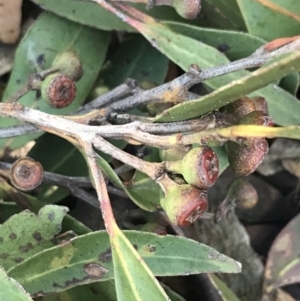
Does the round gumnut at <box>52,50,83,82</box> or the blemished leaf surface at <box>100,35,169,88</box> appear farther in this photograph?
the blemished leaf surface at <box>100,35,169,88</box>

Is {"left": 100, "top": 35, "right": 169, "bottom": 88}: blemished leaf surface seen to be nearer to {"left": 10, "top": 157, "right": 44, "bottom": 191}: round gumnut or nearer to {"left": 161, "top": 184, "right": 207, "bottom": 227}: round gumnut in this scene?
{"left": 10, "top": 157, "right": 44, "bottom": 191}: round gumnut

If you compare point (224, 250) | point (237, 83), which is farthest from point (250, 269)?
point (237, 83)

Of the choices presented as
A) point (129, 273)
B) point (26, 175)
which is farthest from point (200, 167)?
point (26, 175)

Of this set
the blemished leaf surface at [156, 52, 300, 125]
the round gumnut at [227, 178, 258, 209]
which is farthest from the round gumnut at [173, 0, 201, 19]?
the round gumnut at [227, 178, 258, 209]

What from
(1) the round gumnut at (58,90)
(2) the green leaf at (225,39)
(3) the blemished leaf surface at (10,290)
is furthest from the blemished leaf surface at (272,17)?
(3) the blemished leaf surface at (10,290)

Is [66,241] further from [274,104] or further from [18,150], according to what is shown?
[274,104]

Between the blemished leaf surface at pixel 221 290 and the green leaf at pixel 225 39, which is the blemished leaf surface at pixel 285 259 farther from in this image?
the green leaf at pixel 225 39

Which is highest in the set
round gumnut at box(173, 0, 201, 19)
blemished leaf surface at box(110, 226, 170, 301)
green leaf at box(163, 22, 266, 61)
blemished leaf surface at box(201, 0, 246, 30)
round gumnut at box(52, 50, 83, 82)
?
blemished leaf surface at box(201, 0, 246, 30)
